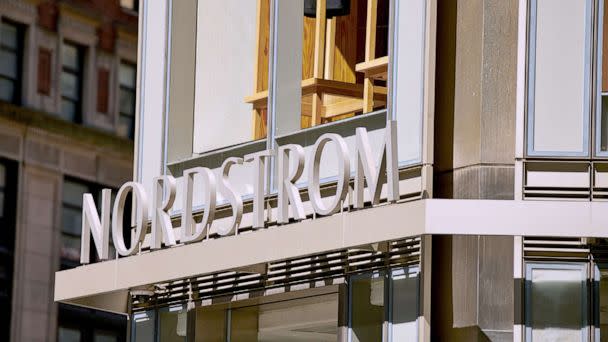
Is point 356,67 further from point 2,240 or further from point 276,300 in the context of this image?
point 2,240

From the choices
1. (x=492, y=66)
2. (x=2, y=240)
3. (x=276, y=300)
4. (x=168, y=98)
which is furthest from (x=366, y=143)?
(x=2, y=240)

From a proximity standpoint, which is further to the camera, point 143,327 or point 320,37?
point 143,327

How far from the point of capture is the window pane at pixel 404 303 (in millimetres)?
22984

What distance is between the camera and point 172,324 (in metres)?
27.4

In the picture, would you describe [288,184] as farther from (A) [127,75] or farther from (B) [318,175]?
(A) [127,75]

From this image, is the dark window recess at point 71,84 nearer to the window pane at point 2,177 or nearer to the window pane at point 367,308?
the window pane at point 2,177

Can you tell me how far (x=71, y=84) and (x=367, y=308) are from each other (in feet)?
144

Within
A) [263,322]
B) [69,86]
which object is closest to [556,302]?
[263,322]

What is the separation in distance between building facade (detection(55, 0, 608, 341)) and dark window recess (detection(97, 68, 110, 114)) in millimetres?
39355

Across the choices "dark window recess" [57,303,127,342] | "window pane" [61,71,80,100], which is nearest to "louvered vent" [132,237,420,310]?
"dark window recess" [57,303,127,342]

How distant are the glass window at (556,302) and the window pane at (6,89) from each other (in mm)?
43236

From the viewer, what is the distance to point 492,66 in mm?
22906

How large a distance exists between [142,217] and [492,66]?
5400mm

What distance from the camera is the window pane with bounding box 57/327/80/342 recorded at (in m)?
64.1
